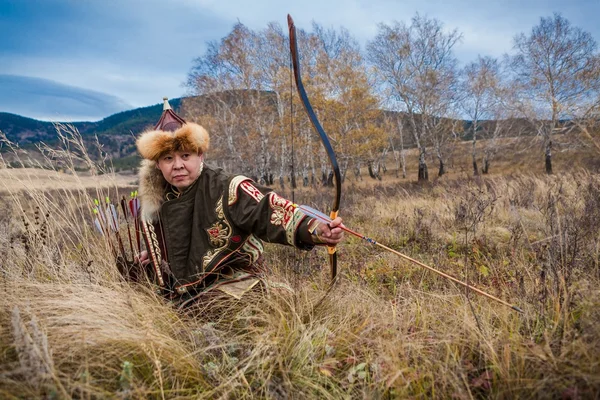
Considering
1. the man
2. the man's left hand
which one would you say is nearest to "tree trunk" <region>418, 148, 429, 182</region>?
the man

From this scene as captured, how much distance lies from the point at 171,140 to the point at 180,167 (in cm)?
17

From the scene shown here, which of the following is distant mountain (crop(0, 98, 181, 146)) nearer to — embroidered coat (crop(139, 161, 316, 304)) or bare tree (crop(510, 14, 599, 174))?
bare tree (crop(510, 14, 599, 174))

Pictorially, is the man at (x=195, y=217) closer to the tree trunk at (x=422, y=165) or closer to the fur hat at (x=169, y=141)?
the fur hat at (x=169, y=141)

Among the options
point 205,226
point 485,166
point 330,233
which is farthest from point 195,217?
point 485,166

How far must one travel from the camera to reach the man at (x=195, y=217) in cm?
199

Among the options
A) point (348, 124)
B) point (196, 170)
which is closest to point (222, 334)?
point (196, 170)

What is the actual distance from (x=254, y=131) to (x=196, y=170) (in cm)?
1772

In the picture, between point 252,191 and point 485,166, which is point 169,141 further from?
point 485,166

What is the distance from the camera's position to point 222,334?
1736 mm

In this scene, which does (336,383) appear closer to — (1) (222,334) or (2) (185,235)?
(1) (222,334)

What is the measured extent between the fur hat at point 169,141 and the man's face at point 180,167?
0.04 m

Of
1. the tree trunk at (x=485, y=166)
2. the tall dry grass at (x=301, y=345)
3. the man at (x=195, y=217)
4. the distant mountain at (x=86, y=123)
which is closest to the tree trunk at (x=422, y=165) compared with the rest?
the tree trunk at (x=485, y=166)

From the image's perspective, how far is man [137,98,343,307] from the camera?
1.99 metres

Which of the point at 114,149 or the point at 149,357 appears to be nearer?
the point at 149,357
